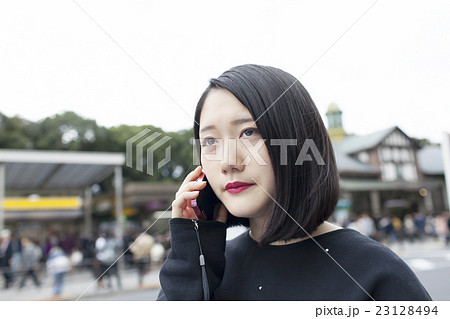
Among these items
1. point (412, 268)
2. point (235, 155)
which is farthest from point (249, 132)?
point (412, 268)

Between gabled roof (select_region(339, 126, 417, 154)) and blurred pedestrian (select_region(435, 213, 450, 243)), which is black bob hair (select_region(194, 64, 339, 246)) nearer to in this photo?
gabled roof (select_region(339, 126, 417, 154))

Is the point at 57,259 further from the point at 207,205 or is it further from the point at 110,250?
the point at 207,205

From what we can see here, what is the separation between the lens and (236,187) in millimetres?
445

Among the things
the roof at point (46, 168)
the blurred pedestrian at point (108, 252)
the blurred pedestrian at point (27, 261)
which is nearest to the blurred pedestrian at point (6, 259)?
the blurred pedestrian at point (27, 261)

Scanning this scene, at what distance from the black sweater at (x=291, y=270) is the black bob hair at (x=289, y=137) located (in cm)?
3

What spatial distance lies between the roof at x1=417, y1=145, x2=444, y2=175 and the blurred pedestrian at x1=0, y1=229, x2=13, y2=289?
154 inches

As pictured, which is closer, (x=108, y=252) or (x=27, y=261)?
(x=108, y=252)

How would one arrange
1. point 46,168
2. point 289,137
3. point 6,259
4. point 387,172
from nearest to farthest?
point 289,137 → point 387,172 → point 46,168 → point 6,259

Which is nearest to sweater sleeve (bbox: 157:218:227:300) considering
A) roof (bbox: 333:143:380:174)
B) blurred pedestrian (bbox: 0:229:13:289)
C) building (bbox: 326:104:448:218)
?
building (bbox: 326:104:448:218)

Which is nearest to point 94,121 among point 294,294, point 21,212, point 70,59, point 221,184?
point 70,59

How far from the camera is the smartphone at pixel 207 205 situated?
48cm

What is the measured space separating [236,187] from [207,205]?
0.25 ft

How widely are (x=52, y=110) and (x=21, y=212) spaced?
17.9 ft

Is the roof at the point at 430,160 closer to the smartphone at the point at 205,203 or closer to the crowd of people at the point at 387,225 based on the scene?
the crowd of people at the point at 387,225
